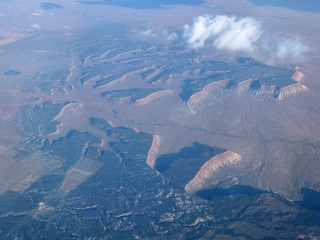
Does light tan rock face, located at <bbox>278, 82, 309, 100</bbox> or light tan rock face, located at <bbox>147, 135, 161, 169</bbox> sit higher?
light tan rock face, located at <bbox>278, 82, 309, 100</bbox>

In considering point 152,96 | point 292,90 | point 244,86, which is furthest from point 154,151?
point 292,90

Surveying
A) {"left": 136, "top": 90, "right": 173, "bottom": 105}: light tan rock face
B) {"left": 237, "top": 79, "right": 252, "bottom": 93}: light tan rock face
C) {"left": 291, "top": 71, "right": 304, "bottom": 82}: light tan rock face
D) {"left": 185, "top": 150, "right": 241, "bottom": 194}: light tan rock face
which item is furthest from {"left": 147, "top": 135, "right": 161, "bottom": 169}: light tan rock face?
{"left": 291, "top": 71, "right": 304, "bottom": 82}: light tan rock face

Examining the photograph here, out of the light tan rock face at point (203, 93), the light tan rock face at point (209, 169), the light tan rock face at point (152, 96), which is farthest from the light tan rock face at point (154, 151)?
the light tan rock face at point (152, 96)

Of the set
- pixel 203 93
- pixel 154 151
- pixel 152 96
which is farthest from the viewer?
pixel 152 96

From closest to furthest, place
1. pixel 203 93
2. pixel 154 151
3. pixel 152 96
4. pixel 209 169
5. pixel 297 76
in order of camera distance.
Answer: pixel 209 169 → pixel 154 151 → pixel 203 93 → pixel 152 96 → pixel 297 76

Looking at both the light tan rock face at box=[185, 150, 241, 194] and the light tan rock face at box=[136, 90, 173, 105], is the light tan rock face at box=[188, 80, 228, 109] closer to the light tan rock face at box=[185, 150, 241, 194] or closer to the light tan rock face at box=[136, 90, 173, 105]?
the light tan rock face at box=[136, 90, 173, 105]

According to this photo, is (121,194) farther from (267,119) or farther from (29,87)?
(29,87)

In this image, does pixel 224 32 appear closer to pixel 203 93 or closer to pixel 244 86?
pixel 244 86
